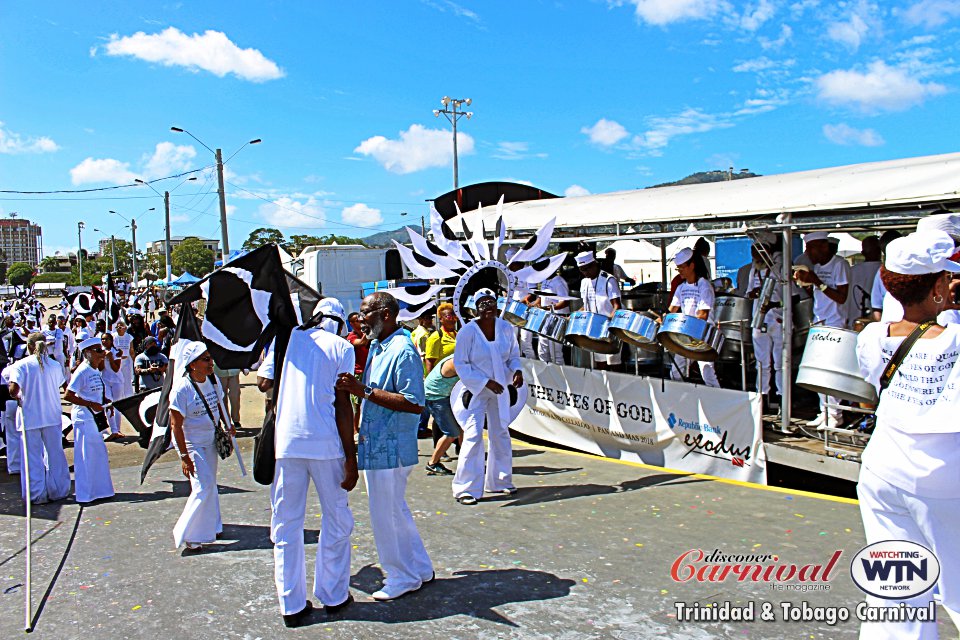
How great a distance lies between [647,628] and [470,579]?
1.24 meters

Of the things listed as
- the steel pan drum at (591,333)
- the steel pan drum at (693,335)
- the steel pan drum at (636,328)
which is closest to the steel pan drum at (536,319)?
the steel pan drum at (591,333)

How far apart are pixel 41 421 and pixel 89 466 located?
0.69m

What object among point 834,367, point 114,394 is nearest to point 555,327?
point 834,367

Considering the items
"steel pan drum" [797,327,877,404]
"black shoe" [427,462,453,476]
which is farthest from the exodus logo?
"black shoe" [427,462,453,476]

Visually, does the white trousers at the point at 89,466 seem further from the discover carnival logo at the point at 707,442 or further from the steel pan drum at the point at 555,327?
the discover carnival logo at the point at 707,442

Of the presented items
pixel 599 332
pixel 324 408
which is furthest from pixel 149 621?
pixel 599 332

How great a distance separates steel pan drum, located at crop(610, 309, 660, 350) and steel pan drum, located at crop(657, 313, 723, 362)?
0.48 ft

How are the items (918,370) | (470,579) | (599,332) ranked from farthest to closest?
(599,332) → (470,579) → (918,370)

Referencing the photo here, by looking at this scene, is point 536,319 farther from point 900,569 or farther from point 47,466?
point 900,569

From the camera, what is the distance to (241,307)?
505cm

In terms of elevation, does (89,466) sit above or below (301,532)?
below

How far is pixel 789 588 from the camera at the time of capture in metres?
4.69

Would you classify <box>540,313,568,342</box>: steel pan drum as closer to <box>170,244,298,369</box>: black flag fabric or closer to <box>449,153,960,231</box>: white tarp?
<box>449,153,960,231</box>: white tarp

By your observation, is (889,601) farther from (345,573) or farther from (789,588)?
(345,573)
